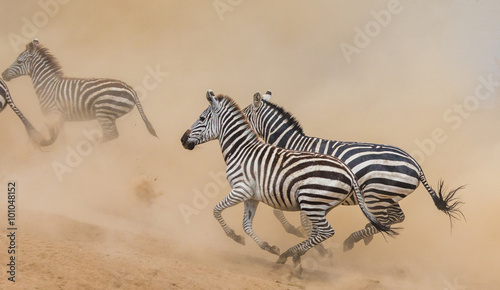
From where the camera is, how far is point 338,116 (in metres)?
11.8

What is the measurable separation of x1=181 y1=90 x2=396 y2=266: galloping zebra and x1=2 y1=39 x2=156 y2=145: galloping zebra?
7.70ft

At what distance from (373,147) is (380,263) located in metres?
2.22

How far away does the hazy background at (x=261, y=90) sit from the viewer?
9.44 metres

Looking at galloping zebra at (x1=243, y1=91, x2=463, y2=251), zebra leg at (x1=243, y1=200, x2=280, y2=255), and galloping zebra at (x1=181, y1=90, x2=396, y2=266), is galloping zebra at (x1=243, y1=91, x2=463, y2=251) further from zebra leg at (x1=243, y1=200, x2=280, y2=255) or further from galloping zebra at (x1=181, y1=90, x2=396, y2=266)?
zebra leg at (x1=243, y1=200, x2=280, y2=255)

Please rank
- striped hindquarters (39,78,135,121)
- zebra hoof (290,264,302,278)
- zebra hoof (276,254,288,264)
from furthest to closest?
striped hindquarters (39,78,135,121), zebra hoof (276,254,288,264), zebra hoof (290,264,302,278)

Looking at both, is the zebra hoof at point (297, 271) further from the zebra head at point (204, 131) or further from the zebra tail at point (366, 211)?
the zebra head at point (204, 131)

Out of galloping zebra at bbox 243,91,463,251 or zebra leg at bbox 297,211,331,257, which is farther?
zebra leg at bbox 297,211,331,257

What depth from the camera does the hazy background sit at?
372 inches

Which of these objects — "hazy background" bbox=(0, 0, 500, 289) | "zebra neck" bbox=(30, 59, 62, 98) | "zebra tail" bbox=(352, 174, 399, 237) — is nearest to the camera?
"zebra tail" bbox=(352, 174, 399, 237)

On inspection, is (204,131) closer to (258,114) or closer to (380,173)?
(258,114)

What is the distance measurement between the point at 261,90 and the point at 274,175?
6339mm

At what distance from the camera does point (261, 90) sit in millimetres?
12727

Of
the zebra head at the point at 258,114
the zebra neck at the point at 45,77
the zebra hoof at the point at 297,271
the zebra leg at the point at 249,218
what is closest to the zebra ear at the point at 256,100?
the zebra head at the point at 258,114

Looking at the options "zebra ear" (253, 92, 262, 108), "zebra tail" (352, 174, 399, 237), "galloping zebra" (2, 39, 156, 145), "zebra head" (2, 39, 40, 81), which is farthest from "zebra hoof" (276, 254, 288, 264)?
"zebra head" (2, 39, 40, 81)
